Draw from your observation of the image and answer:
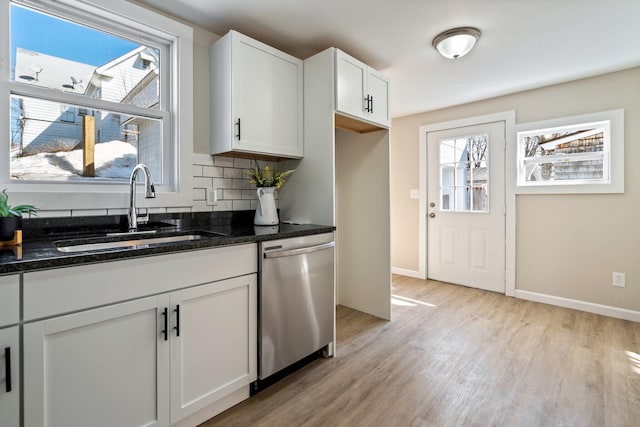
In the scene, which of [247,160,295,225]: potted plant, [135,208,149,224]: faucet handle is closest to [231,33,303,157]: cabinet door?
[247,160,295,225]: potted plant

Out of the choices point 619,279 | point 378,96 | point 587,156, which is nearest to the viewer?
point 378,96

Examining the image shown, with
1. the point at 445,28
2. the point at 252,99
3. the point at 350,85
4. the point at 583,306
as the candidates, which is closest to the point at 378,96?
the point at 350,85

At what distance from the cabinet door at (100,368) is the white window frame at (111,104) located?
0.81m

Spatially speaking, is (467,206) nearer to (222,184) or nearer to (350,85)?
(350,85)

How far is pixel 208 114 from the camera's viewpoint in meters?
2.20

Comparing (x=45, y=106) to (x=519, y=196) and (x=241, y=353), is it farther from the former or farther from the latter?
(x=519, y=196)

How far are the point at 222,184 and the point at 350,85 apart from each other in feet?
4.01

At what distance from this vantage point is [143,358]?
1.32 metres

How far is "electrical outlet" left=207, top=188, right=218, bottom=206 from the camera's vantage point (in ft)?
7.35

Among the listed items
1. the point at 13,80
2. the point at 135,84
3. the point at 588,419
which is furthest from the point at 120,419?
the point at 588,419

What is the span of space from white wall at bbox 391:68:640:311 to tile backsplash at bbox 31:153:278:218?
9.48ft

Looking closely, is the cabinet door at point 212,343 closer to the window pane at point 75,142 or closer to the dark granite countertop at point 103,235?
the dark granite countertop at point 103,235

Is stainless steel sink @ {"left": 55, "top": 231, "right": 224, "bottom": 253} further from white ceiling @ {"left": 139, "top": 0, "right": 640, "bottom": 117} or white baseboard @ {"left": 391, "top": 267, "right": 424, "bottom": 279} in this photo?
white baseboard @ {"left": 391, "top": 267, "right": 424, "bottom": 279}

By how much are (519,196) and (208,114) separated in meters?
3.27
